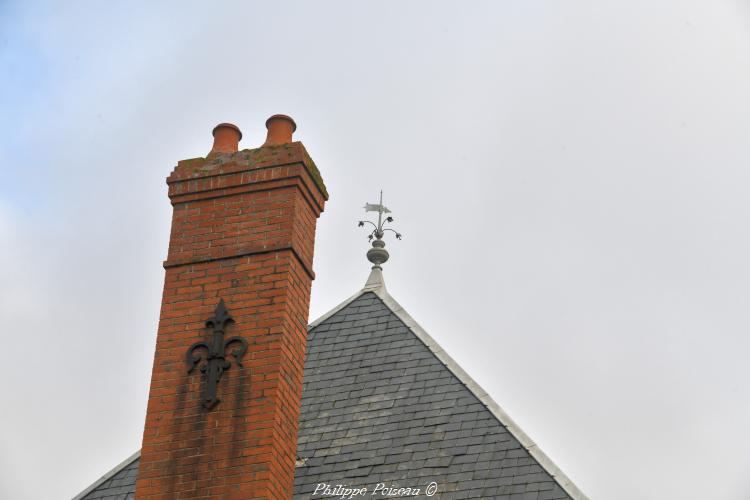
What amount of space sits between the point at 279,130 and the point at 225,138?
18.1 inches

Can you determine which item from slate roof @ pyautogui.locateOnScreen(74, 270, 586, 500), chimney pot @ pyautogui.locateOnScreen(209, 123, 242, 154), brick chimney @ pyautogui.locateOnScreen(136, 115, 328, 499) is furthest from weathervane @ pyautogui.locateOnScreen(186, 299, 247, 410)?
slate roof @ pyautogui.locateOnScreen(74, 270, 586, 500)

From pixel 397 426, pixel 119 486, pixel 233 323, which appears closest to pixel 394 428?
pixel 397 426

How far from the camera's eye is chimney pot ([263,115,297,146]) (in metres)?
12.3

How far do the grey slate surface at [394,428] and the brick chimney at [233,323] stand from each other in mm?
2098

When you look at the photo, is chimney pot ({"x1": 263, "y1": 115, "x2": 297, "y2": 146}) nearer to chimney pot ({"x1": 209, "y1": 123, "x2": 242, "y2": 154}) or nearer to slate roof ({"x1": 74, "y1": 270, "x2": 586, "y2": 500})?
chimney pot ({"x1": 209, "y1": 123, "x2": 242, "y2": 154})

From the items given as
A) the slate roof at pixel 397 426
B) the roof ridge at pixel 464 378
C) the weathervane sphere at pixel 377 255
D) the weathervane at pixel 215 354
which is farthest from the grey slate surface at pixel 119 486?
the weathervane sphere at pixel 377 255

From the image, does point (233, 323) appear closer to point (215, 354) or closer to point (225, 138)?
point (215, 354)

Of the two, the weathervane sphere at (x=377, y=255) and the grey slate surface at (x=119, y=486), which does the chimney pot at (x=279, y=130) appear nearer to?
the grey slate surface at (x=119, y=486)

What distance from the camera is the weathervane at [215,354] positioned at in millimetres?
10938

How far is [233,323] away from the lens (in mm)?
11250

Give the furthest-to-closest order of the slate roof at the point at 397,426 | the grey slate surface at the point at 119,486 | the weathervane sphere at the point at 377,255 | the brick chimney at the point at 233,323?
the weathervane sphere at the point at 377,255 → the grey slate surface at the point at 119,486 → the slate roof at the point at 397,426 → the brick chimney at the point at 233,323

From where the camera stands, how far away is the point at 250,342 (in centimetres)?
1110

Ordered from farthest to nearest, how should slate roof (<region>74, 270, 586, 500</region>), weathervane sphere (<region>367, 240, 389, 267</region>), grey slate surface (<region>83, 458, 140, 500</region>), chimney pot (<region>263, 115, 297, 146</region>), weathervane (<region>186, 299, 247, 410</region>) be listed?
weathervane sphere (<region>367, 240, 389, 267</region>), grey slate surface (<region>83, 458, 140, 500</region>), slate roof (<region>74, 270, 586, 500</region>), chimney pot (<region>263, 115, 297, 146</region>), weathervane (<region>186, 299, 247, 410</region>)

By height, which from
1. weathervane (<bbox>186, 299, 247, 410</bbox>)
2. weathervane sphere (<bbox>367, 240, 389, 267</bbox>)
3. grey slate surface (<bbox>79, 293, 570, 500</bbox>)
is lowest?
weathervane (<bbox>186, 299, 247, 410</bbox>)
